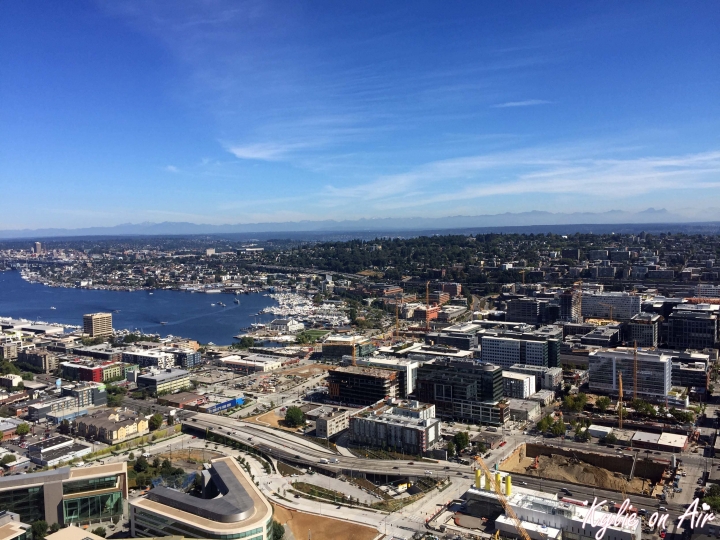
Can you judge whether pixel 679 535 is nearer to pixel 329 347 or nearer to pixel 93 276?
pixel 329 347

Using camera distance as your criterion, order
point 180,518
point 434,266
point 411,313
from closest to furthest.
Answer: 1. point 180,518
2. point 411,313
3. point 434,266

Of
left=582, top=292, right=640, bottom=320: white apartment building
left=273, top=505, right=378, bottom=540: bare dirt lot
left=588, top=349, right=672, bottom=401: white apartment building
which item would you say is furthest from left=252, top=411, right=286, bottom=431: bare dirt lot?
left=582, top=292, right=640, bottom=320: white apartment building

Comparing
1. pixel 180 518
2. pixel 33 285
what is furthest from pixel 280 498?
Answer: pixel 33 285

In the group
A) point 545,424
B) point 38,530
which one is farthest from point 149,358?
point 545,424

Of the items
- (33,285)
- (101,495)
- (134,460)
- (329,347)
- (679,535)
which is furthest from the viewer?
(33,285)

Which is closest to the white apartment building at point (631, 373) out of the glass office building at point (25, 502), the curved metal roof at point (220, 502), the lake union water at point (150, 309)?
the curved metal roof at point (220, 502)

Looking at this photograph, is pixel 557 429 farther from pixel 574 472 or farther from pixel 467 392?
pixel 467 392
